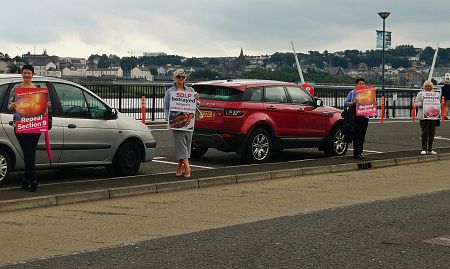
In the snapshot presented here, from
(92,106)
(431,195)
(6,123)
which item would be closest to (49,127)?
(6,123)

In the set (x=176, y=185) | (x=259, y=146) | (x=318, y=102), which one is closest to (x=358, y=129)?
(x=318, y=102)

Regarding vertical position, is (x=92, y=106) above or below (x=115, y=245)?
above

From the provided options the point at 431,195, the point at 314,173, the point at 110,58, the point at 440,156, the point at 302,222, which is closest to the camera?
the point at 302,222

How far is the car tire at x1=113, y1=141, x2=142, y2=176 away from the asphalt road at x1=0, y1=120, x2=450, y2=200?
201mm

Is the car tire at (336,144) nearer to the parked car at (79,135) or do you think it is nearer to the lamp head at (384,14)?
the parked car at (79,135)

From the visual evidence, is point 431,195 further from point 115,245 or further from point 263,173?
point 115,245

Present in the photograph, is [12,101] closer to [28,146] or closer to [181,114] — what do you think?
[28,146]

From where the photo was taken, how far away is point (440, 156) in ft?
54.9

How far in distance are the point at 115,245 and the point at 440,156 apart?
11.5 meters

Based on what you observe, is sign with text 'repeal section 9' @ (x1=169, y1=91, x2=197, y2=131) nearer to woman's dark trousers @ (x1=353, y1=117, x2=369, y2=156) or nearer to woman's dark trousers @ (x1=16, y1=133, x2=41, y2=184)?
woman's dark trousers @ (x1=16, y1=133, x2=41, y2=184)

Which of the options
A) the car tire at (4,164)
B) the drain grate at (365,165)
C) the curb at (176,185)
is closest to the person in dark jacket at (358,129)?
the curb at (176,185)

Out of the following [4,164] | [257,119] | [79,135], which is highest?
[257,119]

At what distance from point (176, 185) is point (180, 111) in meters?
1.48

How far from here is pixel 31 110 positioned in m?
9.98
